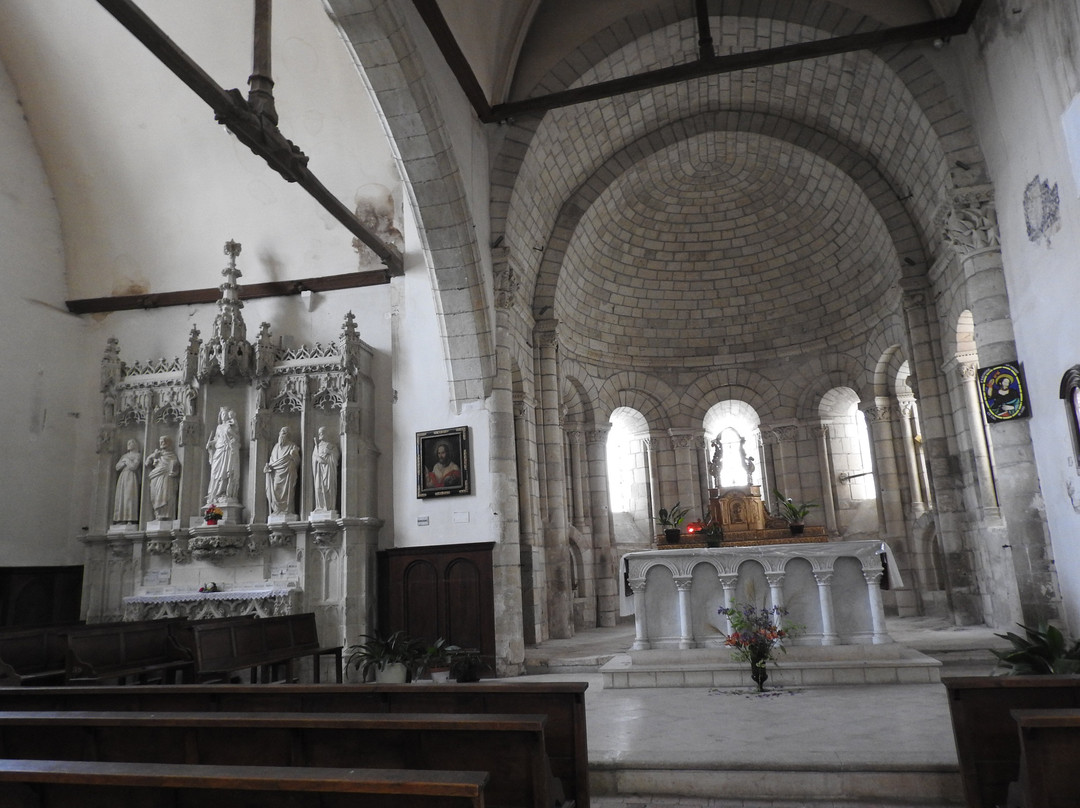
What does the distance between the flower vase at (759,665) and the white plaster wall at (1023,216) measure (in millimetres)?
3165

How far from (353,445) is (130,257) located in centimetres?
500

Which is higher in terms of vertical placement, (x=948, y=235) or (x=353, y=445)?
(x=948, y=235)

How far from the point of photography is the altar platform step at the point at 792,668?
782 cm

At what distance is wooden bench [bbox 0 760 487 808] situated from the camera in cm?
248

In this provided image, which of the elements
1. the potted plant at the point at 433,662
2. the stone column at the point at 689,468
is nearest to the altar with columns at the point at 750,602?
the potted plant at the point at 433,662

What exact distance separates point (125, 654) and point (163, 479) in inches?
122

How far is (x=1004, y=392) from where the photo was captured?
28.7 feet

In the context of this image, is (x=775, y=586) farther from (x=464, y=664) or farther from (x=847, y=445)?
(x=847, y=445)

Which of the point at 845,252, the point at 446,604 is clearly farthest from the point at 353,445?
the point at 845,252

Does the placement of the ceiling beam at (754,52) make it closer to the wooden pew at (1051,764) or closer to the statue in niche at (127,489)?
the statue in niche at (127,489)

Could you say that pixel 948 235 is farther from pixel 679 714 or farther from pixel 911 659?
pixel 679 714

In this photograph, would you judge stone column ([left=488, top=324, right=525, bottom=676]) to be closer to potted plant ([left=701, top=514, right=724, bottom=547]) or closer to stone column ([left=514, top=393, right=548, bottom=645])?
stone column ([left=514, top=393, right=548, bottom=645])

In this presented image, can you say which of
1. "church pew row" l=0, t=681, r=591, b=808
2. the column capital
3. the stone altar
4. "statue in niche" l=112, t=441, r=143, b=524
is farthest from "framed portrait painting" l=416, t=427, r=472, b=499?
the column capital

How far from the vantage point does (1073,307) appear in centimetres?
727
